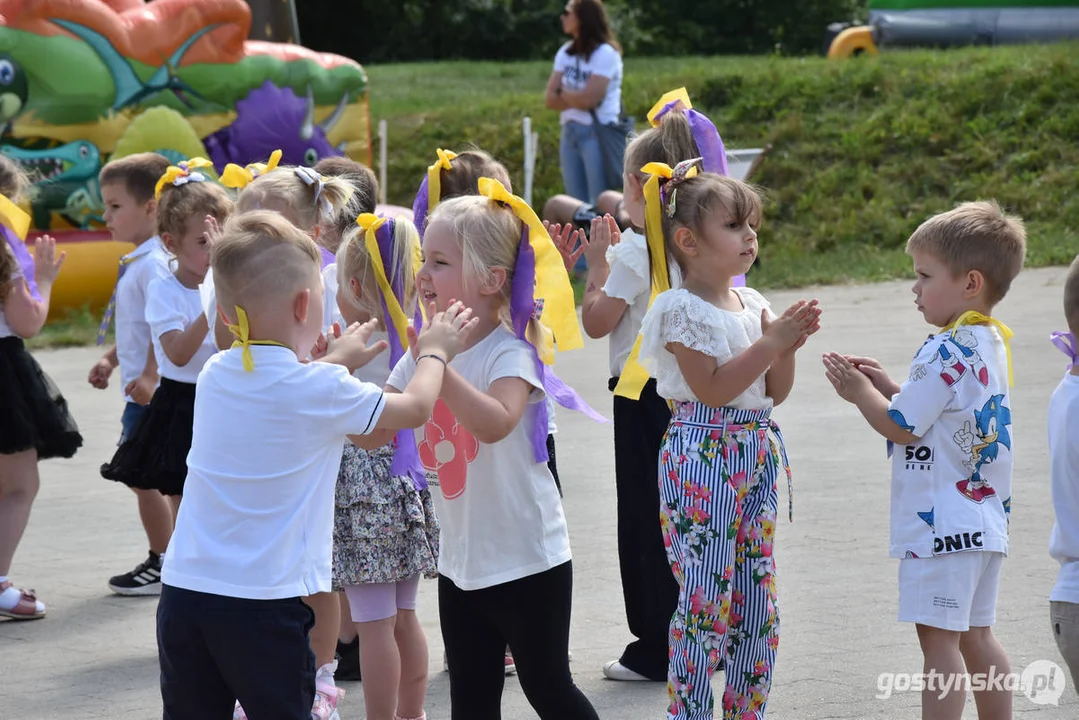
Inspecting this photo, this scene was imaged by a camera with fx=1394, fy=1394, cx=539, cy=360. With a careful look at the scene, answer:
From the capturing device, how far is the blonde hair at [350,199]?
468cm

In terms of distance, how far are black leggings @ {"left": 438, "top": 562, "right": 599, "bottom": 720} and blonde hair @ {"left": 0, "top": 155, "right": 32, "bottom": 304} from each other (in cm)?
272

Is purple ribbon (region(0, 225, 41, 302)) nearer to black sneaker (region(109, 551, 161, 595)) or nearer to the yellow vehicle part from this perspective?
black sneaker (region(109, 551, 161, 595))

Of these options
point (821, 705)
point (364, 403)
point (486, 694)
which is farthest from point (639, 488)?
point (364, 403)

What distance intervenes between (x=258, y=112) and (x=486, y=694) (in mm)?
10587

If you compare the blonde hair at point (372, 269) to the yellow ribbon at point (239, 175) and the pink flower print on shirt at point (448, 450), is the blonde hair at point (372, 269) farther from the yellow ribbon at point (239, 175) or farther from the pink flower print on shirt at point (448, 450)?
the yellow ribbon at point (239, 175)

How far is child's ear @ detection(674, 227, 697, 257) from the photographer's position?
12.3 feet

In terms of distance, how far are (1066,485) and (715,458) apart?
87cm

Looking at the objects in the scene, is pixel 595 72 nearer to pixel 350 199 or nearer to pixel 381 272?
pixel 350 199

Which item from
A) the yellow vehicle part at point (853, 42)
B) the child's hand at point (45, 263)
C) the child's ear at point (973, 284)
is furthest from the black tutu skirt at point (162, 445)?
the yellow vehicle part at point (853, 42)

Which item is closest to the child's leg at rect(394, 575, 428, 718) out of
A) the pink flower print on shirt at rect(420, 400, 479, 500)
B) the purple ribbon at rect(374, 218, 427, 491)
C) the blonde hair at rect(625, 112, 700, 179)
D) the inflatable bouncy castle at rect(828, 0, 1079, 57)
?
the purple ribbon at rect(374, 218, 427, 491)

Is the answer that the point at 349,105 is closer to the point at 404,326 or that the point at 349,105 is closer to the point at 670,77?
the point at 670,77

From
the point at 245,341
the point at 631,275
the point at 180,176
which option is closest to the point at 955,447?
the point at 631,275

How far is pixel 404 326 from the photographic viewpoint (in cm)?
394

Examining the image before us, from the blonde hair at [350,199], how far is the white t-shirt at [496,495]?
1.17 m
